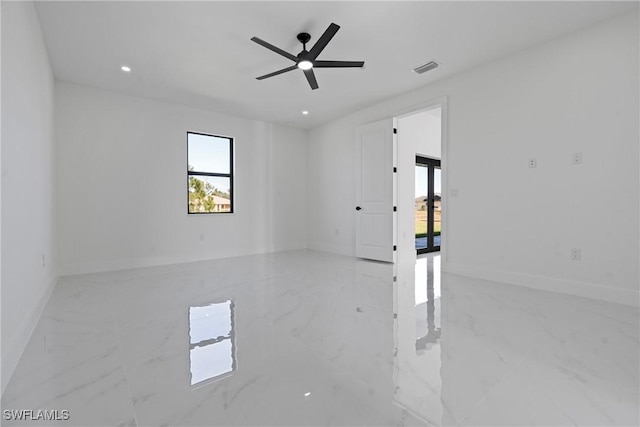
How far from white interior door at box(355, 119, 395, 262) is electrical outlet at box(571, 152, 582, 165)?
7.46 feet

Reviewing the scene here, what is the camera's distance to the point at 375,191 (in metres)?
5.07

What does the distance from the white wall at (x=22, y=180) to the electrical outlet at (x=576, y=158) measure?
4.49 m

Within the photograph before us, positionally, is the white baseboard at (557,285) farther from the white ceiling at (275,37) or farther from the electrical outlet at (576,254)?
the white ceiling at (275,37)

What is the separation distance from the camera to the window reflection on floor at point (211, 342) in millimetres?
1647

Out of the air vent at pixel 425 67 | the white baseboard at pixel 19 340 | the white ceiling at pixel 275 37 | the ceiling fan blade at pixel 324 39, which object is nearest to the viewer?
the white baseboard at pixel 19 340

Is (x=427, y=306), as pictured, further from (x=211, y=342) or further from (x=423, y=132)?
(x=423, y=132)

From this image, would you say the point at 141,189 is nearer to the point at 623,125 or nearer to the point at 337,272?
the point at 337,272

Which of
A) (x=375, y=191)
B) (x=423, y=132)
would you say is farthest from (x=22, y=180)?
(x=423, y=132)

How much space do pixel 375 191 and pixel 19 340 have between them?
4400mm

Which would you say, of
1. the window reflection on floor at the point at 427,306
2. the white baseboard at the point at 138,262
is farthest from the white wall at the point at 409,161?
the white baseboard at the point at 138,262

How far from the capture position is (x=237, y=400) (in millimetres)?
1399

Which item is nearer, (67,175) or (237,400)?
(237,400)

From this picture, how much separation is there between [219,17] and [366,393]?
10.2 ft

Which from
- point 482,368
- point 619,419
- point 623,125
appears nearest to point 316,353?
point 482,368
